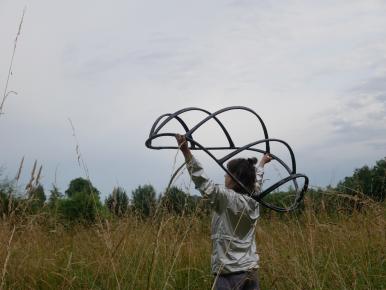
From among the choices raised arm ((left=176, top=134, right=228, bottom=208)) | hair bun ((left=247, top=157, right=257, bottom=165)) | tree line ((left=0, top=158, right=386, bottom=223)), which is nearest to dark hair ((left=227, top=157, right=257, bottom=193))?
hair bun ((left=247, top=157, right=257, bottom=165))

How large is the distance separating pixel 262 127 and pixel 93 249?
2207 millimetres

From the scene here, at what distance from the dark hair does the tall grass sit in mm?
399

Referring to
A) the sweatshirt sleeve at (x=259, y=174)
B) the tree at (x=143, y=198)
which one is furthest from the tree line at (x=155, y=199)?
the sweatshirt sleeve at (x=259, y=174)

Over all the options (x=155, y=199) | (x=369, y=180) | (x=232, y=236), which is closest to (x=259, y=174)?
(x=232, y=236)

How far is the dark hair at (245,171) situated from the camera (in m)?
3.52

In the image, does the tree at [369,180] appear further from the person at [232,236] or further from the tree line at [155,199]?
the person at [232,236]

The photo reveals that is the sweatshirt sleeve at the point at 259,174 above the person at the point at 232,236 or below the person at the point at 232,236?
above

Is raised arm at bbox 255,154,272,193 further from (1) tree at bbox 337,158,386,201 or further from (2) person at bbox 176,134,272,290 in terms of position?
(1) tree at bbox 337,158,386,201

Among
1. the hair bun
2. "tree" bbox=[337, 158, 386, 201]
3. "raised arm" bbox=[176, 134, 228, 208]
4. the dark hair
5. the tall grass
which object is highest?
"tree" bbox=[337, 158, 386, 201]

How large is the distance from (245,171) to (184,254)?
136cm

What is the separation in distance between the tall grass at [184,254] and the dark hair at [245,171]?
399 mm

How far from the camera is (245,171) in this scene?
353cm

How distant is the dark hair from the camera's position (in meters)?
3.52

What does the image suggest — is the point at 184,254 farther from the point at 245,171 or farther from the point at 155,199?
the point at 245,171
